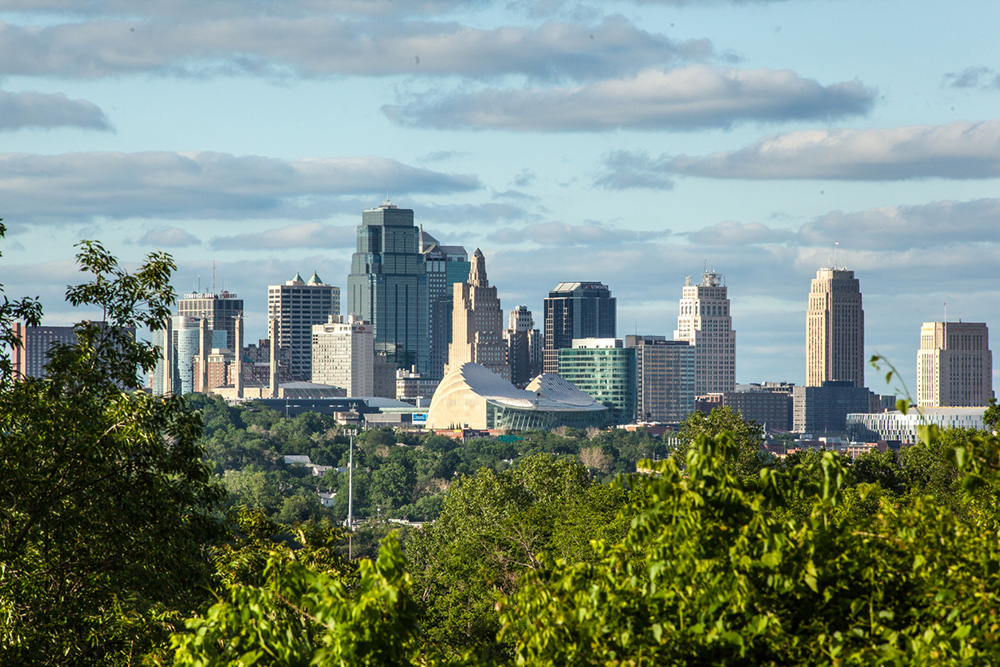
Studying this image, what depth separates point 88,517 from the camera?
72.7 feet

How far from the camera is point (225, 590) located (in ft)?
84.6

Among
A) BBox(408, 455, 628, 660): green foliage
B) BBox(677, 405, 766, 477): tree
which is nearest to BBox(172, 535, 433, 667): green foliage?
BBox(408, 455, 628, 660): green foliage

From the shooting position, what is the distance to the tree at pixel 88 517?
21250 mm

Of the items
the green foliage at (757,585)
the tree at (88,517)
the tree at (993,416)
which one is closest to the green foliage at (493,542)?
the tree at (993,416)

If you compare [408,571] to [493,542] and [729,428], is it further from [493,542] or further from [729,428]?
[729,428]

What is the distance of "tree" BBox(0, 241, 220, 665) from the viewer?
21.2m

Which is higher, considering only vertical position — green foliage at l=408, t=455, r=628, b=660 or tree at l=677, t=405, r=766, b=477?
tree at l=677, t=405, r=766, b=477

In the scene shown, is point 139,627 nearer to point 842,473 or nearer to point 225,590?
point 225,590

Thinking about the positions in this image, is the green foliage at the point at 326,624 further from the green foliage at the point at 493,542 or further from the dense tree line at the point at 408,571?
the green foliage at the point at 493,542

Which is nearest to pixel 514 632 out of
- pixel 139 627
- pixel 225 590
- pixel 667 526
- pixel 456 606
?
pixel 667 526

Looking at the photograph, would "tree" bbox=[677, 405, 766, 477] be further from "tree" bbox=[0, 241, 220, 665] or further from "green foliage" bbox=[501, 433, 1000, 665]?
"green foliage" bbox=[501, 433, 1000, 665]

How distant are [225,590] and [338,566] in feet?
23.3

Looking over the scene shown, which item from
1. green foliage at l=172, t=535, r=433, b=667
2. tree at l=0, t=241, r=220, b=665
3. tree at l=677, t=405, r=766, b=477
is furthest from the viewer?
tree at l=677, t=405, r=766, b=477

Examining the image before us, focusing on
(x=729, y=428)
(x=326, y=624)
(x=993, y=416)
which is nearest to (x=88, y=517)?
(x=326, y=624)
